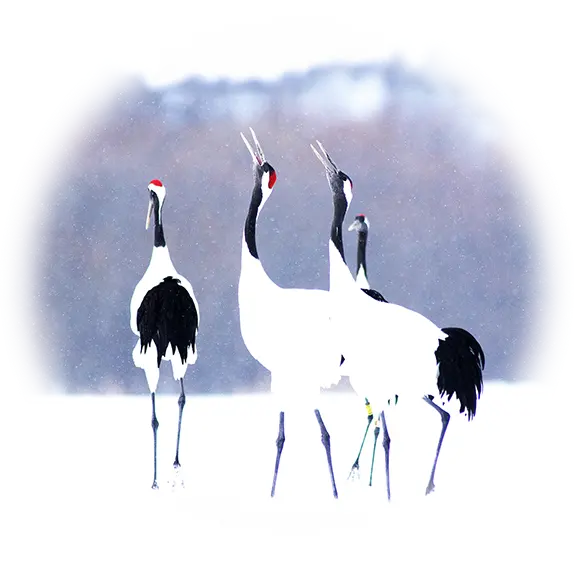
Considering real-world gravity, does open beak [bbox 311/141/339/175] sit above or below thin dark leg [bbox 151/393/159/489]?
above

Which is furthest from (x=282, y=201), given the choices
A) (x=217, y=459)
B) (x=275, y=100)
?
(x=217, y=459)

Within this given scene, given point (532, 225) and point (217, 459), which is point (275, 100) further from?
point (217, 459)

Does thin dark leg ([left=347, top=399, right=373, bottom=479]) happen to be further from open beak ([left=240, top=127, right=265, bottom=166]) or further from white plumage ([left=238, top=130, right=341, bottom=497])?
open beak ([left=240, top=127, right=265, bottom=166])

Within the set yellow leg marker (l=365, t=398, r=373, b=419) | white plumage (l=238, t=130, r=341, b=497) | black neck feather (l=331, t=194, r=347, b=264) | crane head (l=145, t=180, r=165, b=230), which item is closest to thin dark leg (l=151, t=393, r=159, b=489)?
white plumage (l=238, t=130, r=341, b=497)

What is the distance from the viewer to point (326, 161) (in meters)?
4.62

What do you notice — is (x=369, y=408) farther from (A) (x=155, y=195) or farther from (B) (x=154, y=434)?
(A) (x=155, y=195)

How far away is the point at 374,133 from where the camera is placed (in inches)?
182

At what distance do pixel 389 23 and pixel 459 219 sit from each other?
2.47 feet

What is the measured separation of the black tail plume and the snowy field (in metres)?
0.06

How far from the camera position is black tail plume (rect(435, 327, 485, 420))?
4.62 m

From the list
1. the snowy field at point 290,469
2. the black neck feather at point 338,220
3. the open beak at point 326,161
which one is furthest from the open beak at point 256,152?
the snowy field at point 290,469

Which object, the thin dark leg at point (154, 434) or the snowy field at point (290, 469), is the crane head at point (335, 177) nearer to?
the snowy field at point (290, 469)

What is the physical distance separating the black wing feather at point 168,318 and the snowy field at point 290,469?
0.67 ft

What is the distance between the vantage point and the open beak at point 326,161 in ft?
15.1
